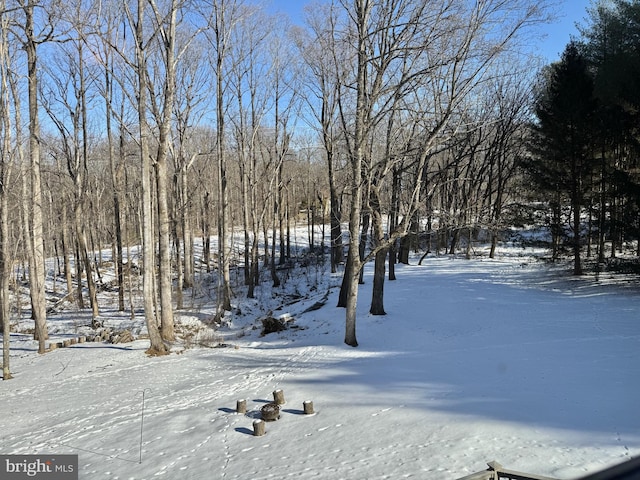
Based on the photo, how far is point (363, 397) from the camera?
7375 mm

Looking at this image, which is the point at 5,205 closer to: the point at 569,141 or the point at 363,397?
the point at 363,397

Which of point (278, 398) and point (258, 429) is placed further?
point (278, 398)

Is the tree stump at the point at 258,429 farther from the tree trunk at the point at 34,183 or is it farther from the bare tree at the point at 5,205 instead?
the tree trunk at the point at 34,183

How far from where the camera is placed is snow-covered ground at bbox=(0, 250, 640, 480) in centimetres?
525

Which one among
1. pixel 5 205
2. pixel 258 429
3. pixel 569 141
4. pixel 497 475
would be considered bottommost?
pixel 258 429

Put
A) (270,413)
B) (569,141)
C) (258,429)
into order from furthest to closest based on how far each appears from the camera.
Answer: (569,141) → (270,413) → (258,429)

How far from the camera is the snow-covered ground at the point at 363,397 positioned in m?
5.25

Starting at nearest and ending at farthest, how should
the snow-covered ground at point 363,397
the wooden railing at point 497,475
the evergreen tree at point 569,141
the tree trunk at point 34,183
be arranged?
the wooden railing at point 497,475 → the snow-covered ground at point 363,397 → the tree trunk at point 34,183 → the evergreen tree at point 569,141

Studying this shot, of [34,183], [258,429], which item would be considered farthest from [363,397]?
[34,183]

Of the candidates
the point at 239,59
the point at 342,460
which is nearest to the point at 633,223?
the point at 342,460

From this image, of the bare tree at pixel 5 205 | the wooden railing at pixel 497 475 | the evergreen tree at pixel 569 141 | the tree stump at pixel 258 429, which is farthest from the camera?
the evergreen tree at pixel 569 141

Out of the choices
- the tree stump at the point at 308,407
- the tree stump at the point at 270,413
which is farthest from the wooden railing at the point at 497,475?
the tree stump at the point at 270,413

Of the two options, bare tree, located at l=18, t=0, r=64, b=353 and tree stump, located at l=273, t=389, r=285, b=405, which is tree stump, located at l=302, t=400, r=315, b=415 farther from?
bare tree, located at l=18, t=0, r=64, b=353

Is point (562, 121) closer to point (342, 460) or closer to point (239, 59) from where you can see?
point (239, 59)
